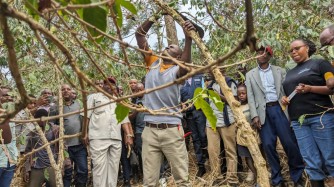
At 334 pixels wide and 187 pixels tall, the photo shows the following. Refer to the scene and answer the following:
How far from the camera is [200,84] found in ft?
20.2

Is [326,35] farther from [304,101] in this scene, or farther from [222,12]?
[222,12]

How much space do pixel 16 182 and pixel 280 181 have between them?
11.6ft

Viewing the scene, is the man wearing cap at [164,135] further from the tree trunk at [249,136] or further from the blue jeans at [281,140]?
the tree trunk at [249,136]

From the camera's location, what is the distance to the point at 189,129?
648 centimetres

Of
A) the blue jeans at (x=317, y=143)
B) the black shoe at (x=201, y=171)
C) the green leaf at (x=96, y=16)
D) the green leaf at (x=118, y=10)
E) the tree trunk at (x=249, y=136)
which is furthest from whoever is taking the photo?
the black shoe at (x=201, y=171)

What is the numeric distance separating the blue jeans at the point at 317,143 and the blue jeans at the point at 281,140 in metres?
0.57

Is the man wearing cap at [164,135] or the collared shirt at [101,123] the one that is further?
the collared shirt at [101,123]

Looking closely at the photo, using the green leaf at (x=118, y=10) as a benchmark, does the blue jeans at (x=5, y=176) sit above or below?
below

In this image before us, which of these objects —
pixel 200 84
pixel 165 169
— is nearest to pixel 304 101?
pixel 200 84

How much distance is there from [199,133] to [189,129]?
27 centimetres

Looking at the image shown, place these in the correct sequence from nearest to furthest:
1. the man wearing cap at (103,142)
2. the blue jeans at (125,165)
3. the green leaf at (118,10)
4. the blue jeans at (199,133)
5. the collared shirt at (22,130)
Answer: the green leaf at (118,10) < the collared shirt at (22,130) < the man wearing cap at (103,142) < the blue jeans at (199,133) < the blue jeans at (125,165)

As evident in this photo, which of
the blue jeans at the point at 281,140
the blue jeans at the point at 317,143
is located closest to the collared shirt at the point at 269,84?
the blue jeans at the point at 281,140

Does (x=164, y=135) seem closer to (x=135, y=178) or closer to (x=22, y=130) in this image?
(x=22, y=130)

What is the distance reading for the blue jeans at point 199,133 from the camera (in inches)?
244
